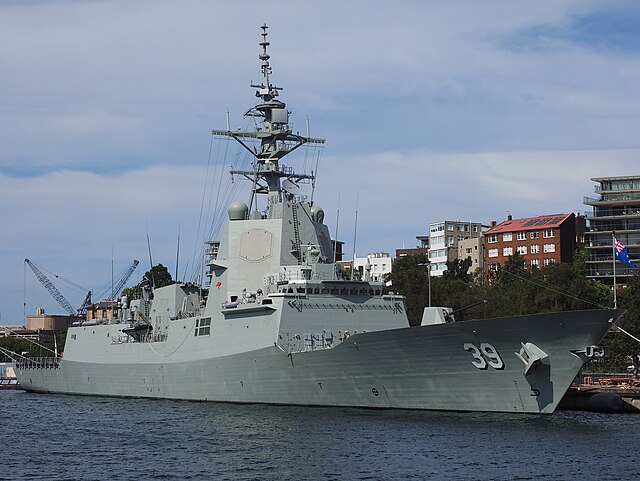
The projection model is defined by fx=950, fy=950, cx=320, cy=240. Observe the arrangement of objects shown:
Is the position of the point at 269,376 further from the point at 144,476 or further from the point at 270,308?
the point at 144,476

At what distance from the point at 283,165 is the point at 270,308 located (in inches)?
334

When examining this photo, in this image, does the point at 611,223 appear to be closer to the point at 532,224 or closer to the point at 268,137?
the point at 532,224

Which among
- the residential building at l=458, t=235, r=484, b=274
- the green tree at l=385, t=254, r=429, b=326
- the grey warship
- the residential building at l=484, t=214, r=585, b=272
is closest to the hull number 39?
the grey warship

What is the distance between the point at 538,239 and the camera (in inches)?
3137

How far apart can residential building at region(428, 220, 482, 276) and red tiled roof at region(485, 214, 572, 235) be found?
281 inches

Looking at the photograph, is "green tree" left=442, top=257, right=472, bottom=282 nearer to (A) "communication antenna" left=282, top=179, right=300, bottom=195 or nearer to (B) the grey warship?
(B) the grey warship

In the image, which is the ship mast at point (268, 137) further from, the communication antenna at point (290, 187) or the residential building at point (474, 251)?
the residential building at point (474, 251)

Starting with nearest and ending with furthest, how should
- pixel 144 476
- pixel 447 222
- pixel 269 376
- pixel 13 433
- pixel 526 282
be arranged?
1. pixel 144 476
2. pixel 13 433
3. pixel 269 376
4. pixel 526 282
5. pixel 447 222

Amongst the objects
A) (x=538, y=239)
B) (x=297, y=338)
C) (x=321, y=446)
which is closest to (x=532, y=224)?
(x=538, y=239)

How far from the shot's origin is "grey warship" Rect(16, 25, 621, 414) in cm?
2905

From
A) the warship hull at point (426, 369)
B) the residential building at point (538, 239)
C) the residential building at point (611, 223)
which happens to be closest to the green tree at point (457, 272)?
the residential building at point (538, 239)

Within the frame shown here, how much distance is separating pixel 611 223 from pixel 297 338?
52.5 meters

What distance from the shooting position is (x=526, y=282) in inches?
2192

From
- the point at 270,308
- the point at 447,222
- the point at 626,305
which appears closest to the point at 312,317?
the point at 270,308
